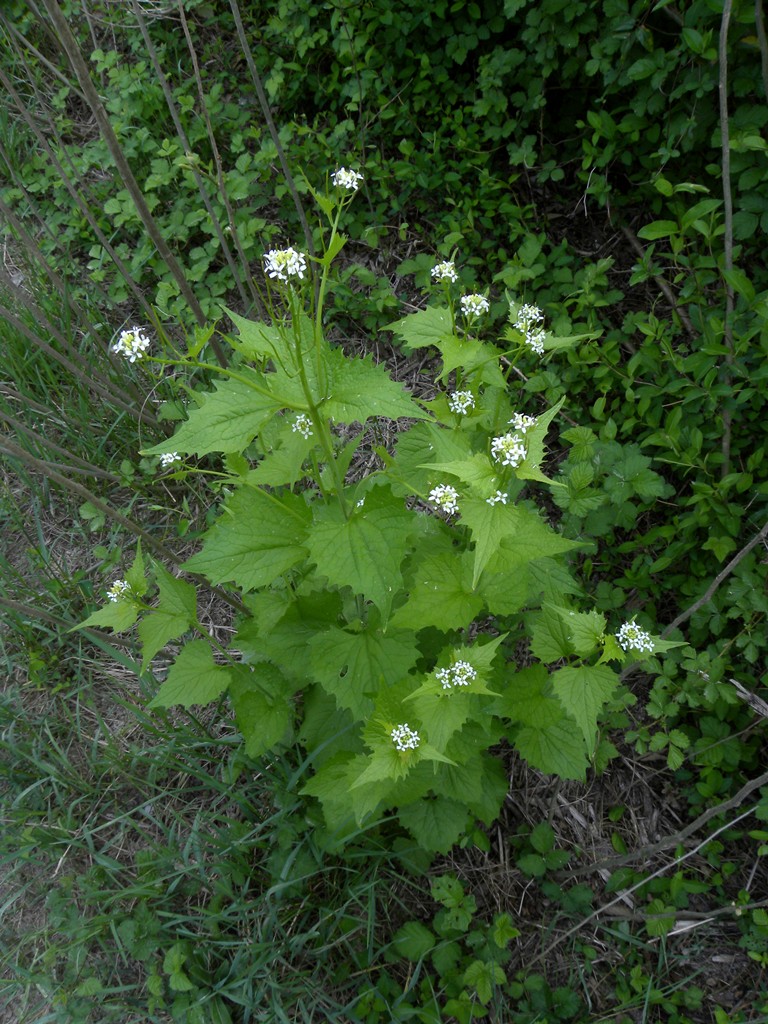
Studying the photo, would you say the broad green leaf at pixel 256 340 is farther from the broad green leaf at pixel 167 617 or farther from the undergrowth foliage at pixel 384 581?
the broad green leaf at pixel 167 617

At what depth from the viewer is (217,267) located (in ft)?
12.0

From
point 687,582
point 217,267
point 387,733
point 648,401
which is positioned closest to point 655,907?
point 687,582

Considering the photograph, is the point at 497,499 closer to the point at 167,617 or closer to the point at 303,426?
the point at 303,426

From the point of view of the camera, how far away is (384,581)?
1497 millimetres

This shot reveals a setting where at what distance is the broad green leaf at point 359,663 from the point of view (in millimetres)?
1833

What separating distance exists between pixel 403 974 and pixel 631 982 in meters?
0.72

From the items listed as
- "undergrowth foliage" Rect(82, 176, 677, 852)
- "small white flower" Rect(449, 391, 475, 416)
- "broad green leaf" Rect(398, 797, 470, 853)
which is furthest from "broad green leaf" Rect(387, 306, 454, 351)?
"broad green leaf" Rect(398, 797, 470, 853)

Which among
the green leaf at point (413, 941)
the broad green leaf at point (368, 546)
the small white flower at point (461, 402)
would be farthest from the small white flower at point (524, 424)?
the green leaf at point (413, 941)

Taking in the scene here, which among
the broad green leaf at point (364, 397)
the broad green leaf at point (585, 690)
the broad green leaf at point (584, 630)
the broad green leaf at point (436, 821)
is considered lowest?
the broad green leaf at point (436, 821)

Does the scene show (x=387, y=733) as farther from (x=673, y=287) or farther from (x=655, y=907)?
(x=673, y=287)

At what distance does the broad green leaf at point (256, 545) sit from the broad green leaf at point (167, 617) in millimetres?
367

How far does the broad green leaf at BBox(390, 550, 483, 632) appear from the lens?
169 cm

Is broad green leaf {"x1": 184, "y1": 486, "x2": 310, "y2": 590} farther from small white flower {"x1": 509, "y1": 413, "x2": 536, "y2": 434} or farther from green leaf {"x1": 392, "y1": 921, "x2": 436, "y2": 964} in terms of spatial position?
green leaf {"x1": 392, "y1": 921, "x2": 436, "y2": 964}

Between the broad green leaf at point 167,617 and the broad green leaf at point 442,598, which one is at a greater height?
the broad green leaf at point 442,598
